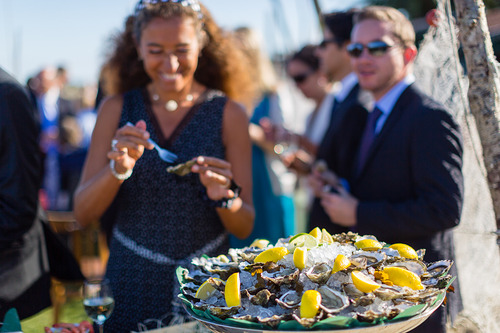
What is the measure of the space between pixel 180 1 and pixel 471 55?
3.69 feet

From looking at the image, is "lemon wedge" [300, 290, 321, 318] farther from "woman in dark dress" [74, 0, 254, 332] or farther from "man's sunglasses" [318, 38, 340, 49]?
"man's sunglasses" [318, 38, 340, 49]

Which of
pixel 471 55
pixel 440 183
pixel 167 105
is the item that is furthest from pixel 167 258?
pixel 471 55

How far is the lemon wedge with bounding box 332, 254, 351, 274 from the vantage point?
1139 millimetres

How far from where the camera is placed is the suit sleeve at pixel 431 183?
1861mm

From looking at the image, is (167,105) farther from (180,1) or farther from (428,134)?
(428,134)

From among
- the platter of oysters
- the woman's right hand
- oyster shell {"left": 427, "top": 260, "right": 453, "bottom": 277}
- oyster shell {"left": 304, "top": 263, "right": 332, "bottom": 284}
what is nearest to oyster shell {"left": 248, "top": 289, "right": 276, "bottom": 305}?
the platter of oysters

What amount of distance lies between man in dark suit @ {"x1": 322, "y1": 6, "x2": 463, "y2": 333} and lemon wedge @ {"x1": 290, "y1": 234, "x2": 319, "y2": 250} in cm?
76

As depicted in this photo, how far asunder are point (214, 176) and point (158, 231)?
0.42 m

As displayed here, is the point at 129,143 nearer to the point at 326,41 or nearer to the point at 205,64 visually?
the point at 205,64

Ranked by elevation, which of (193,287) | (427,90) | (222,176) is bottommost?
(193,287)

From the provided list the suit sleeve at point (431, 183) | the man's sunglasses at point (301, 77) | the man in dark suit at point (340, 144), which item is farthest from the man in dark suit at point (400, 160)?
the man's sunglasses at point (301, 77)

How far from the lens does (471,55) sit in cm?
163

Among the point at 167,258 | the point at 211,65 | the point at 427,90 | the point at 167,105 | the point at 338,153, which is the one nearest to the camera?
the point at 167,258

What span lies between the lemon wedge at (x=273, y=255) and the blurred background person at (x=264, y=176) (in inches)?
89.2
